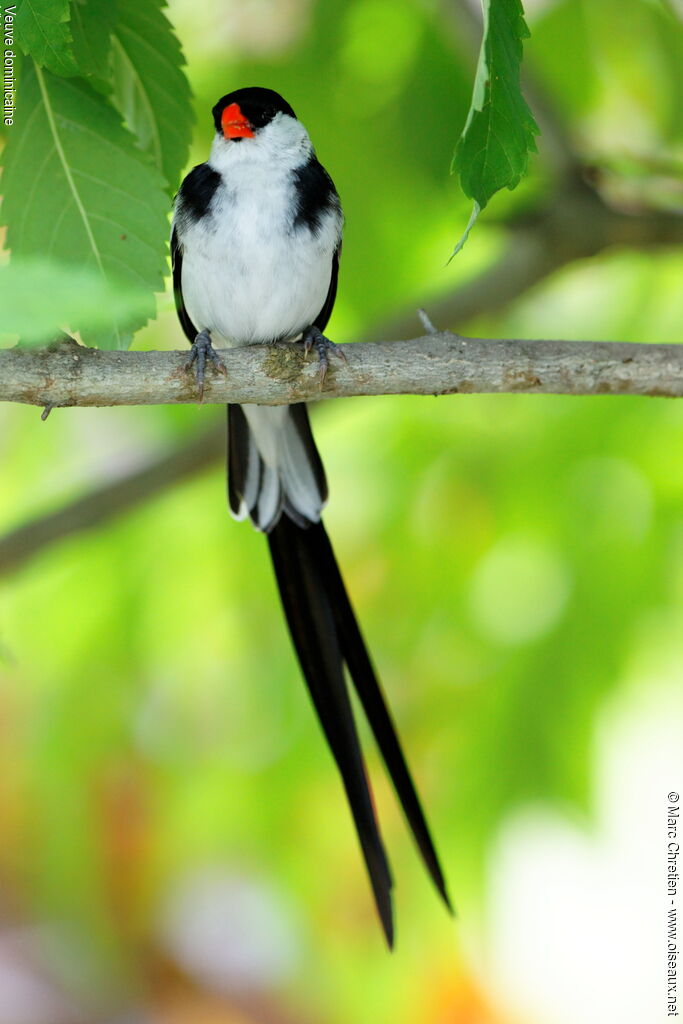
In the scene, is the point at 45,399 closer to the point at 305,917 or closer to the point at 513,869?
the point at 513,869

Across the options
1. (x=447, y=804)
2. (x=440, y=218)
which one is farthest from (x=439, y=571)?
(x=440, y=218)

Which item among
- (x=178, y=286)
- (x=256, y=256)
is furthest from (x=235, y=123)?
(x=178, y=286)

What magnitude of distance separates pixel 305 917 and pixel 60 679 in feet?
1.84

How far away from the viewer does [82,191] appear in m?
0.88

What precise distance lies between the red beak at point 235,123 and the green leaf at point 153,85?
145mm

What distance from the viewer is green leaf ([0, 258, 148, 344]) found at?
1.02 ft

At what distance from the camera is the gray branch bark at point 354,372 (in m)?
0.90

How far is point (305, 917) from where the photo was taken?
5.68ft

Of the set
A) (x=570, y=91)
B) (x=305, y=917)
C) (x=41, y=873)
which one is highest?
(x=570, y=91)

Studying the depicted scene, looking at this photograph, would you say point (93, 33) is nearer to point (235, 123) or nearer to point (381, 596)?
point (235, 123)

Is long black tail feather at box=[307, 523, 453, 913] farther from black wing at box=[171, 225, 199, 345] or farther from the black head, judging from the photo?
the black head

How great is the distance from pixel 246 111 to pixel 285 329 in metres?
0.24

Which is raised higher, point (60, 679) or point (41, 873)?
point (60, 679)

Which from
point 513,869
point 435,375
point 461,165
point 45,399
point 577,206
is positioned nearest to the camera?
point 461,165
